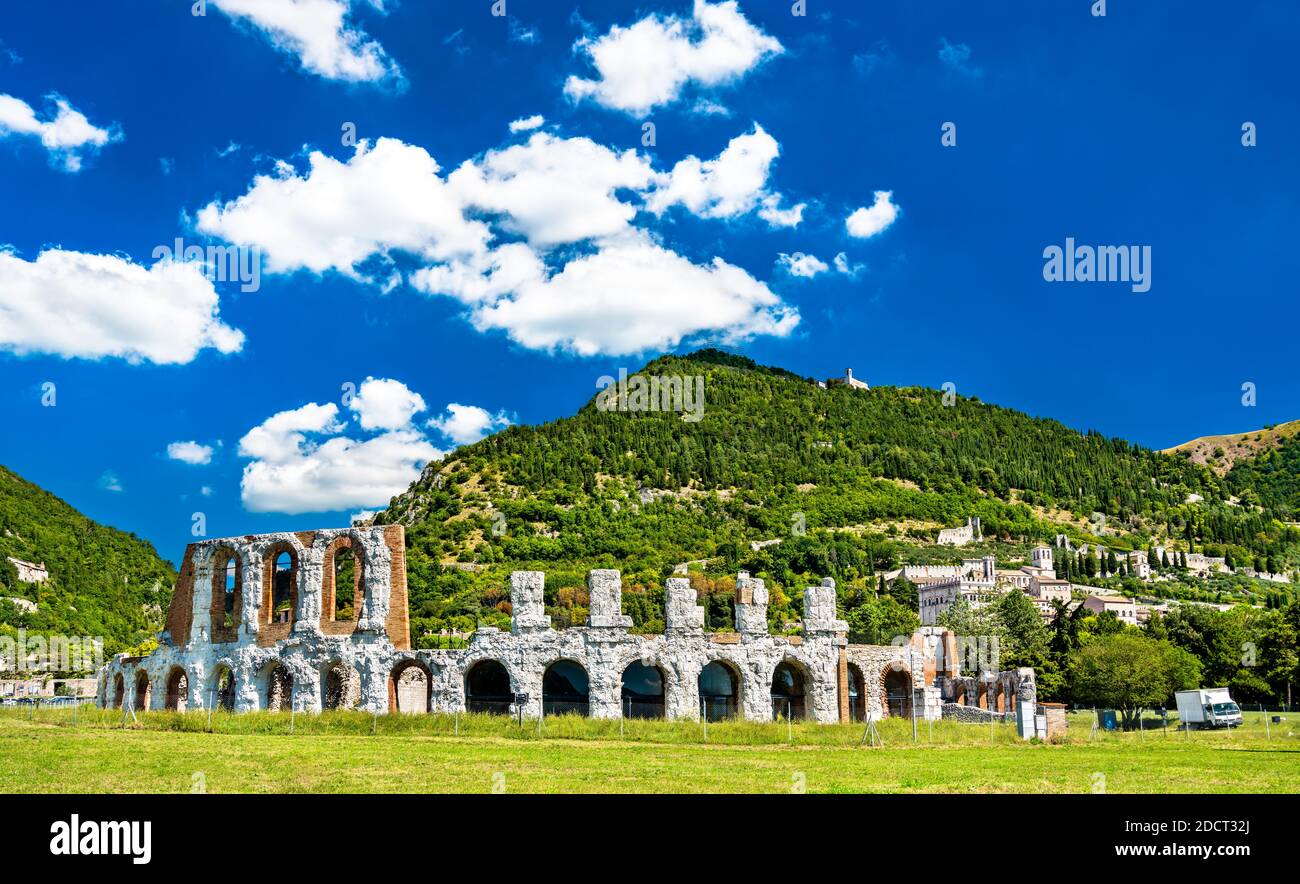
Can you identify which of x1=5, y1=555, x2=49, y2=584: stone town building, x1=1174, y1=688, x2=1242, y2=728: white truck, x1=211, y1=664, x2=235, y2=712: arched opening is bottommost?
x1=1174, y1=688, x2=1242, y2=728: white truck

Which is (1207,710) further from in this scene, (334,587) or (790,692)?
(334,587)

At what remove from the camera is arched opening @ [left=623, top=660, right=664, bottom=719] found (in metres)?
45.8

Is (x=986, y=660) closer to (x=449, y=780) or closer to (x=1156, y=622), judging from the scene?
(x=1156, y=622)

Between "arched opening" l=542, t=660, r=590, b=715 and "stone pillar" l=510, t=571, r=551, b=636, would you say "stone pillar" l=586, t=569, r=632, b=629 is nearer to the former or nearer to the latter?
"stone pillar" l=510, t=571, r=551, b=636

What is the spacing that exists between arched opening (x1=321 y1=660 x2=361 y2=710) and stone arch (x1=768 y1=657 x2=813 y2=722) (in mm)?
17067

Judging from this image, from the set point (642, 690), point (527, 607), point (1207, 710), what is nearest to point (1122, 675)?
point (1207, 710)

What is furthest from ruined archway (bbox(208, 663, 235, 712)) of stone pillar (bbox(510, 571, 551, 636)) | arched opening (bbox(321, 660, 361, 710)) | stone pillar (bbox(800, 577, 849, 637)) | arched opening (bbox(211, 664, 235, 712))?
stone pillar (bbox(800, 577, 849, 637))

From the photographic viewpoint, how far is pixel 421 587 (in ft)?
380

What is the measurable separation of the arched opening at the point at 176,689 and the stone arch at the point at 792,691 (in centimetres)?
2731

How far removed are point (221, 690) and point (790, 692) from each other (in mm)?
26077

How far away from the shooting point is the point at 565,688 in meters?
45.9
